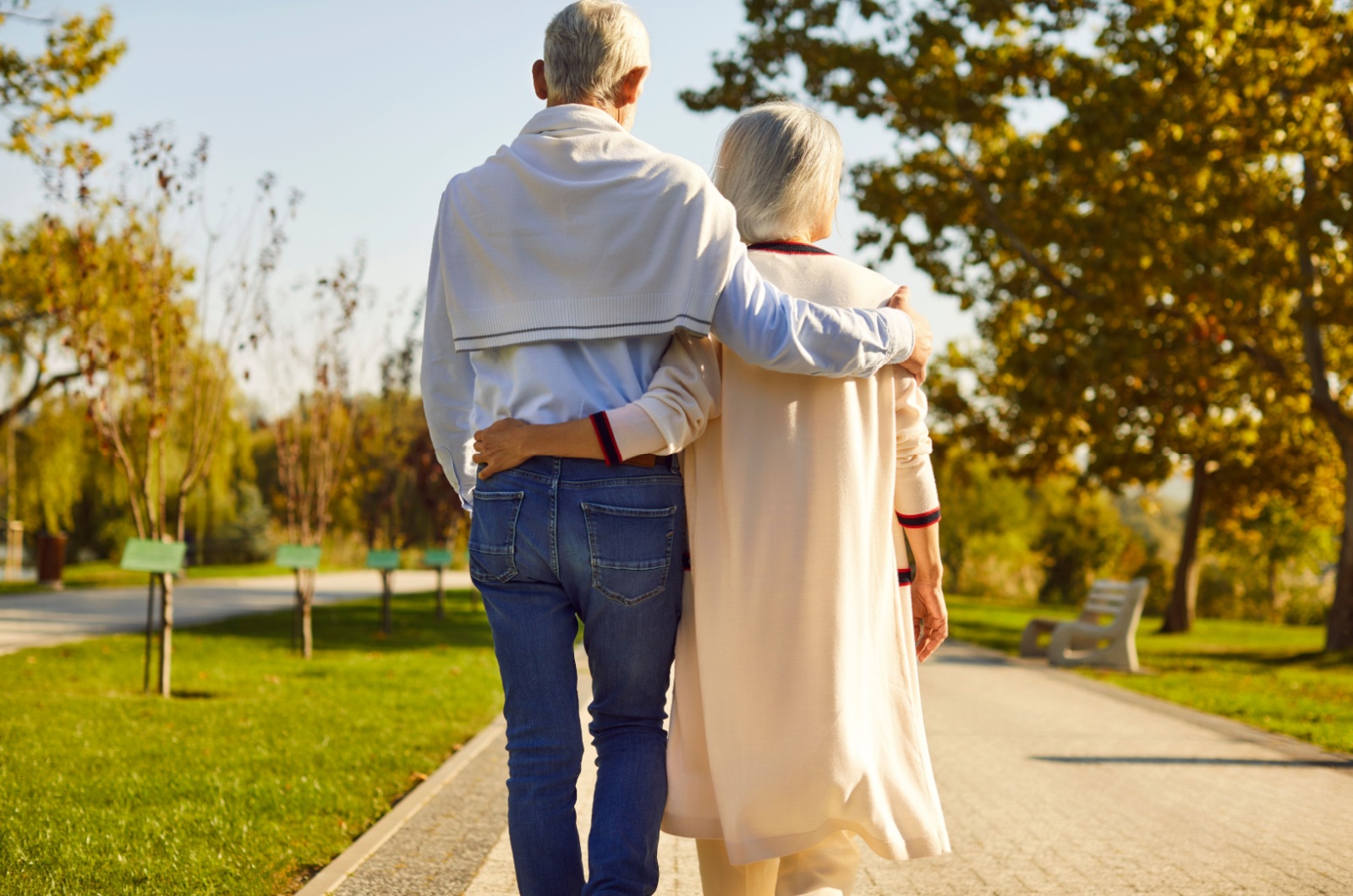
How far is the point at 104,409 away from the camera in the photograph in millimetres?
8945

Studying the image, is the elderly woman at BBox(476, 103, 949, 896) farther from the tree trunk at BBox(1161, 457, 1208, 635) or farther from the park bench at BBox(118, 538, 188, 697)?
the tree trunk at BBox(1161, 457, 1208, 635)

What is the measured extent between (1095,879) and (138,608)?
16.4 meters

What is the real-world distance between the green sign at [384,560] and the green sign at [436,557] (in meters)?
2.57

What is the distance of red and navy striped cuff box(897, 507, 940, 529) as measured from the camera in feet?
9.10

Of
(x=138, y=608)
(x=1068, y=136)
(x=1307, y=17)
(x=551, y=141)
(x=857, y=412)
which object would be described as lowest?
(x=138, y=608)

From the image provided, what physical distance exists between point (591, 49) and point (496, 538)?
3.34 feet

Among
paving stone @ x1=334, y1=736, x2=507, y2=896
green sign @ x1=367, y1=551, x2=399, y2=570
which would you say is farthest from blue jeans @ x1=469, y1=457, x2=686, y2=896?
green sign @ x1=367, y1=551, x2=399, y2=570

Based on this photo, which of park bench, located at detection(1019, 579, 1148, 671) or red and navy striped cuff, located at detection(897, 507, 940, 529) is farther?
park bench, located at detection(1019, 579, 1148, 671)

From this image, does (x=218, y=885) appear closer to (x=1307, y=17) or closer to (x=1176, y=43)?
(x=1176, y=43)

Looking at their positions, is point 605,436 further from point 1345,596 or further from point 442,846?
point 1345,596

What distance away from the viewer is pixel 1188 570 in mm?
22875

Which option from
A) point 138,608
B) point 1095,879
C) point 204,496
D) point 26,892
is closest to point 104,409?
point 26,892

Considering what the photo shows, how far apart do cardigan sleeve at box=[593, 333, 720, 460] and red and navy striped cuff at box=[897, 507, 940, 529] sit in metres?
0.57

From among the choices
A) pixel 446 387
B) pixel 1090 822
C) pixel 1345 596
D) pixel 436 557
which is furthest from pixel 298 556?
pixel 1345 596
